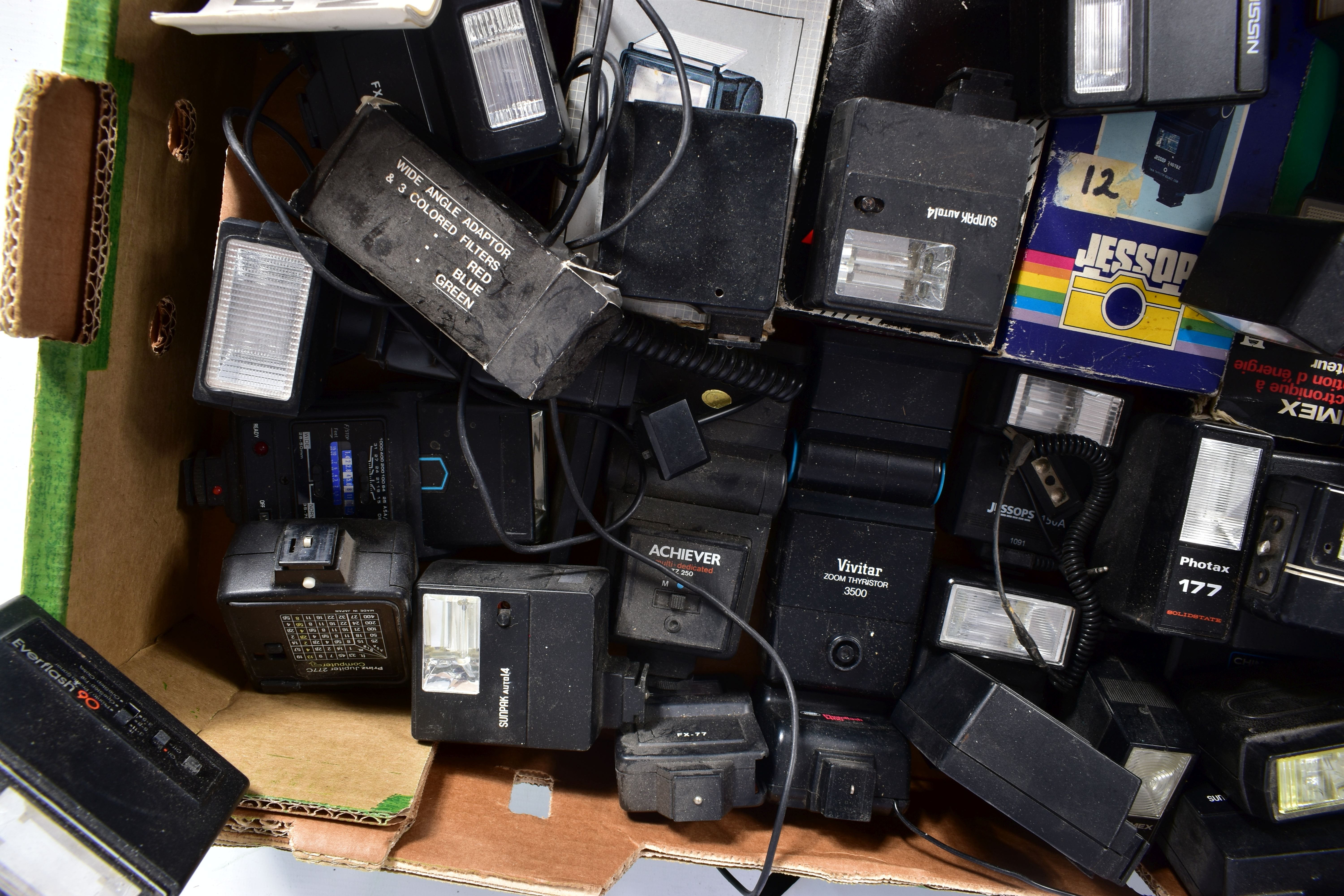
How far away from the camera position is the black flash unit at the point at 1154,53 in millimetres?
1027

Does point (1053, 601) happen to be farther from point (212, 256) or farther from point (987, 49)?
point (212, 256)

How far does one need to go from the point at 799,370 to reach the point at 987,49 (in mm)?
545

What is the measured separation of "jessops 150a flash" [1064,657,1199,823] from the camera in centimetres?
118

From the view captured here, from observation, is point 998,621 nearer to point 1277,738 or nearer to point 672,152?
point 1277,738

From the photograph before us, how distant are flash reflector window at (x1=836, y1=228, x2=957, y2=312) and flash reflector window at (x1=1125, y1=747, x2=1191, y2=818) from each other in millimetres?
747

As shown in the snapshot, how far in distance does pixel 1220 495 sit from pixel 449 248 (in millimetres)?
1116

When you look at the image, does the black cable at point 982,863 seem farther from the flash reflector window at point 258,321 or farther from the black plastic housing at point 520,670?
the flash reflector window at point 258,321

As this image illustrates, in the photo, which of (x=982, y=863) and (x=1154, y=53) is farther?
(x=982, y=863)

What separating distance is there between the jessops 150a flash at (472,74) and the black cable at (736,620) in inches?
13.7

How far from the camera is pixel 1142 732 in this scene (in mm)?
1184

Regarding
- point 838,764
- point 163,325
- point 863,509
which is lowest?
point 838,764

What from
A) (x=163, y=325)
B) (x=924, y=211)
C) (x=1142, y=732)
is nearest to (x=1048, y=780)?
(x=1142, y=732)

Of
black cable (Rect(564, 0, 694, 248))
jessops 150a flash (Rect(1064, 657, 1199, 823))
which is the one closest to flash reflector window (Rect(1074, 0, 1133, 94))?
black cable (Rect(564, 0, 694, 248))

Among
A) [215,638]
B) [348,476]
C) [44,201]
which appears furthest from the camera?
[215,638]
